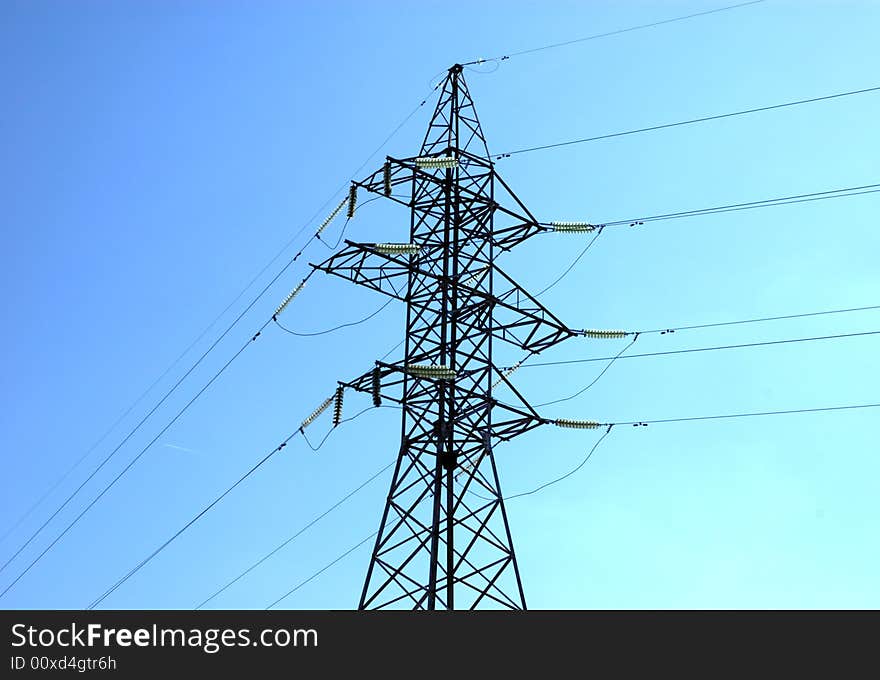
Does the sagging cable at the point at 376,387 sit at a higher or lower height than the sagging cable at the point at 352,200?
lower

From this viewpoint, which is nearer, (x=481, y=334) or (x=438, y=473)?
(x=438, y=473)

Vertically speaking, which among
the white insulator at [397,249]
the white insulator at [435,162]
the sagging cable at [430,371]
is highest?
the white insulator at [435,162]

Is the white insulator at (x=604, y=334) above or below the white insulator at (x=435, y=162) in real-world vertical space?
below

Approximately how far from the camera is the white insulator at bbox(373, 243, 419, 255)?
31.5 metres

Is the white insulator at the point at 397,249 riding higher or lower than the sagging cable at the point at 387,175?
lower

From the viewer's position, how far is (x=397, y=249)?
31.6 meters

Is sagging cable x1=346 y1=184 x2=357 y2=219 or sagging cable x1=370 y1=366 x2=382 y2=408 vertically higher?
sagging cable x1=346 y1=184 x2=357 y2=219

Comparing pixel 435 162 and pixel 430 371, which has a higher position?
pixel 435 162

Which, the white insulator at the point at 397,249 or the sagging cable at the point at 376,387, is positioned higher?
the white insulator at the point at 397,249

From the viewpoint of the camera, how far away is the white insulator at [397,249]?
31469 mm
